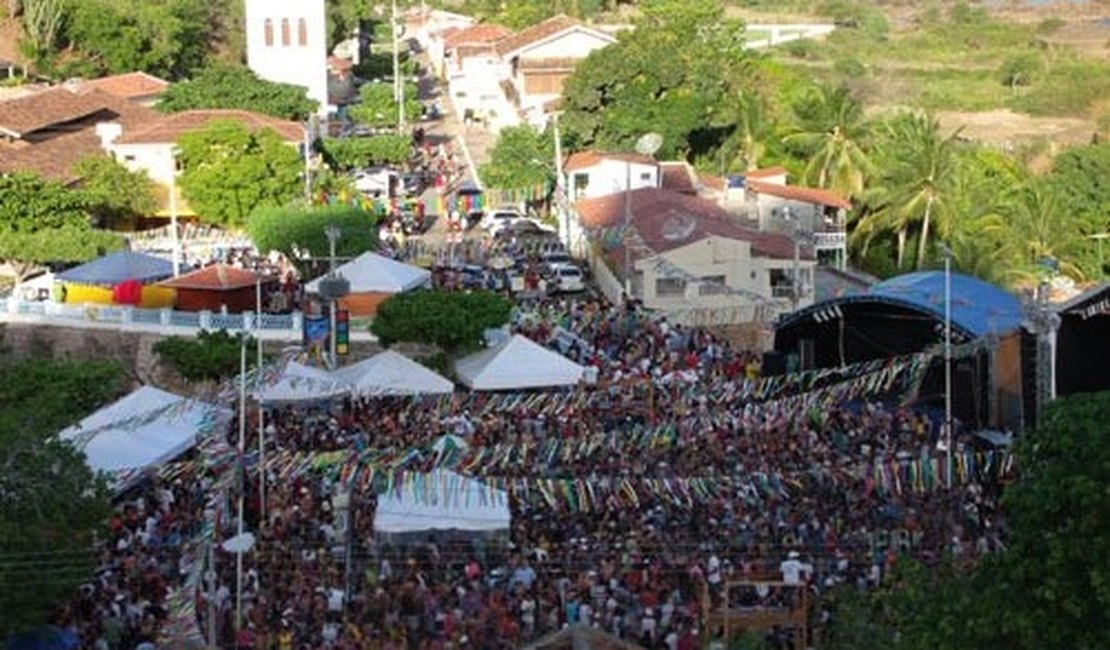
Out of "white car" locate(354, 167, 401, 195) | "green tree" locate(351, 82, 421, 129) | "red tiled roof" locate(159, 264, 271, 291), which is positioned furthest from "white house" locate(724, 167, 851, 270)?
"green tree" locate(351, 82, 421, 129)

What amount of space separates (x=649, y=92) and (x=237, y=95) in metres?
11.6

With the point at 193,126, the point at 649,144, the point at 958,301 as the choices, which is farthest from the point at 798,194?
the point at 958,301

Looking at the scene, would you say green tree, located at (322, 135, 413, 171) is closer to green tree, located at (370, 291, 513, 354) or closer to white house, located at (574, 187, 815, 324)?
→ white house, located at (574, 187, 815, 324)

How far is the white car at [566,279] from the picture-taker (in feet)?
121

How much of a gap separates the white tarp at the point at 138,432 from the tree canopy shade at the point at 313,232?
13.3m

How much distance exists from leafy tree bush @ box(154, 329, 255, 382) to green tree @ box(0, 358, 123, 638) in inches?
322

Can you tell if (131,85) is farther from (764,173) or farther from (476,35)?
(764,173)

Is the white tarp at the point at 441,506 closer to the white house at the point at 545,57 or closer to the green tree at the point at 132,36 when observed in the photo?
the white house at the point at 545,57

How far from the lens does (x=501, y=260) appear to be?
1521 inches

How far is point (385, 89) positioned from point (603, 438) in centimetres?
4360

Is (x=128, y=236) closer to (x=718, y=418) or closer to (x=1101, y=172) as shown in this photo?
(x=718, y=418)

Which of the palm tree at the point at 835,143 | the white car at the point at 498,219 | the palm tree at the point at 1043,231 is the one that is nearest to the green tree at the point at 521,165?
the white car at the point at 498,219

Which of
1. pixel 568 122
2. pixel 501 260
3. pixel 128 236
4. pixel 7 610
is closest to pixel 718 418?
pixel 7 610

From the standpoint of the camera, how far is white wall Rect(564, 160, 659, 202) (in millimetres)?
46188
